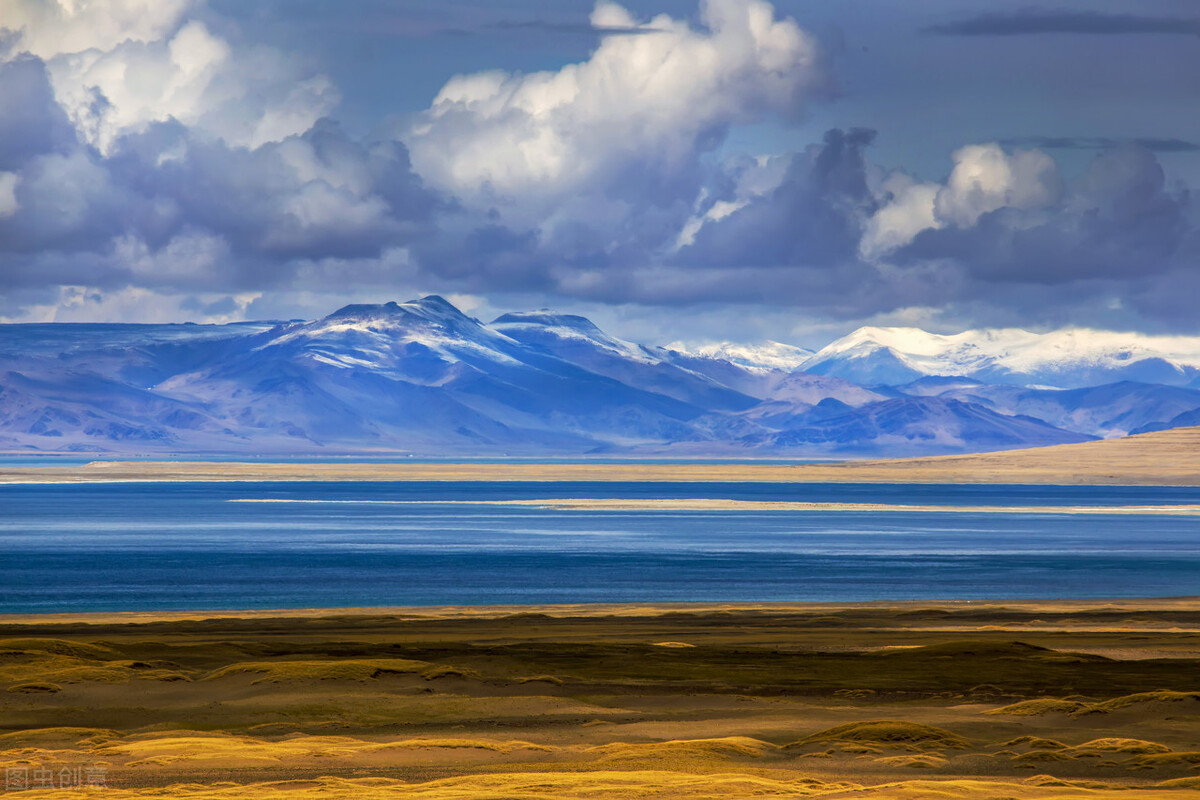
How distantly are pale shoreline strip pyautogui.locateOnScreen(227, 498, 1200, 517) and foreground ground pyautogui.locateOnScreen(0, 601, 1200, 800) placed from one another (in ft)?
390

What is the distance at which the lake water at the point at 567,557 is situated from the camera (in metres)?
66.9

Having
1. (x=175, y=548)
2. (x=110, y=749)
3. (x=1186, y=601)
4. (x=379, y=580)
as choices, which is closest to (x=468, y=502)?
(x=175, y=548)

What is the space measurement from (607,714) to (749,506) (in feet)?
471

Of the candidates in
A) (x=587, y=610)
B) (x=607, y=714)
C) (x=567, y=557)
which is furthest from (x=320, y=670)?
(x=567, y=557)

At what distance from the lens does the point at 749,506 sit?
170 meters

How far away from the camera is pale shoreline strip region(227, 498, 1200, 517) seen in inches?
6363

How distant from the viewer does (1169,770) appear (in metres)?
22.3

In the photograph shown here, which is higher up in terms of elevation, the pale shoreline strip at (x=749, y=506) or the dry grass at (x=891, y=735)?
the pale shoreline strip at (x=749, y=506)

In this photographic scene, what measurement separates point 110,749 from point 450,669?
9360mm

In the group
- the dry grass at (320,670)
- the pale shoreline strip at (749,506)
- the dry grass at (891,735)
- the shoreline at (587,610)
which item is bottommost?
the dry grass at (891,735)

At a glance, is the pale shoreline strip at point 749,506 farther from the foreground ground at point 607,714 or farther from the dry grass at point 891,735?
the dry grass at point 891,735

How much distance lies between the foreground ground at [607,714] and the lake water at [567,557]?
2203 cm

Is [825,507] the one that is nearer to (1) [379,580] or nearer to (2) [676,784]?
(1) [379,580]

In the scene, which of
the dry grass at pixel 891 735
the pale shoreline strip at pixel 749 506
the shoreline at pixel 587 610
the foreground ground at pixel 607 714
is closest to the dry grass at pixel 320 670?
the foreground ground at pixel 607 714
